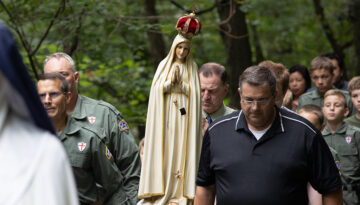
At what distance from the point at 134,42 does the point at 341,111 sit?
19.6 feet

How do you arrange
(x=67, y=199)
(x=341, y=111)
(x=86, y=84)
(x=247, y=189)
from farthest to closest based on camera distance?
1. (x=86, y=84)
2. (x=341, y=111)
3. (x=247, y=189)
4. (x=67, y=199)

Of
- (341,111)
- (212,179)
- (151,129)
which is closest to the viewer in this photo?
(212,179)

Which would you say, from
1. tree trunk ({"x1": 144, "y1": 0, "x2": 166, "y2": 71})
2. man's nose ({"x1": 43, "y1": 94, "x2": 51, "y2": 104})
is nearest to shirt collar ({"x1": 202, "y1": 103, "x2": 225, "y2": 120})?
man's nose ({"x1": 43, "y1": 94, "x2": 51, "y2": 104})

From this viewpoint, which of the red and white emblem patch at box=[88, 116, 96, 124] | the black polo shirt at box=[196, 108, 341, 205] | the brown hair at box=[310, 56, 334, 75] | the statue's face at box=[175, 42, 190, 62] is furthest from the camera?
the brown hair at box=[310, 56, 334, 75]

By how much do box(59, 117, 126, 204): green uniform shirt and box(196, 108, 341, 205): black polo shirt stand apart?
119cm

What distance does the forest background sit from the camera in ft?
29.5

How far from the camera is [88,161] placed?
512 centimetres

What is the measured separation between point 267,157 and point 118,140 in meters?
1.80

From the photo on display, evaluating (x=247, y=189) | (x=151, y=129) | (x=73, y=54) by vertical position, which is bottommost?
(x=247, y=189)

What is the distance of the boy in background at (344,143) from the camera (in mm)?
6809

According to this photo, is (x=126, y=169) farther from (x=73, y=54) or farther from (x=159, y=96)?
(x=73, y=54)

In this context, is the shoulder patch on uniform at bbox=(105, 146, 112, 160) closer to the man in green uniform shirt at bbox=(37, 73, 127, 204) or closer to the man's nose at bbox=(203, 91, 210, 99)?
the man in green uniform shirt at bbox=(37, 73, 127, 204)

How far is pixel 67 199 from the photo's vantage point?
7.27 ft

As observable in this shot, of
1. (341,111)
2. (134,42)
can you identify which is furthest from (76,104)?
(134,42)
